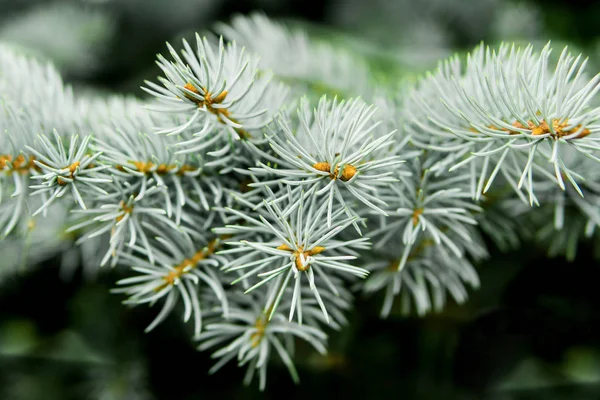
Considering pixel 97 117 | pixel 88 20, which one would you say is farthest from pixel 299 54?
pixel 88 20

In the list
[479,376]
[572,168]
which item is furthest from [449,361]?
[572,168]

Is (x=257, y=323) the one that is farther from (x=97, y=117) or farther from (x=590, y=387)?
(x=590, y=387)

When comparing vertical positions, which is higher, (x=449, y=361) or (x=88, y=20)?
(x=88, y=20)

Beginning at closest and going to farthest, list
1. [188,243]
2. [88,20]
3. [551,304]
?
[188,243], [551,304], [88,20]

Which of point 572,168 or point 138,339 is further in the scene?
point 138,339

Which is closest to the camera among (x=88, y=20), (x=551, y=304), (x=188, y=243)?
(x=188, y=243)

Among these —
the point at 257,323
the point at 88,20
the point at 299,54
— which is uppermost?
the point at 88,20

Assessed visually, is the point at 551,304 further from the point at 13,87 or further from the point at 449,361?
the point at 13,87
